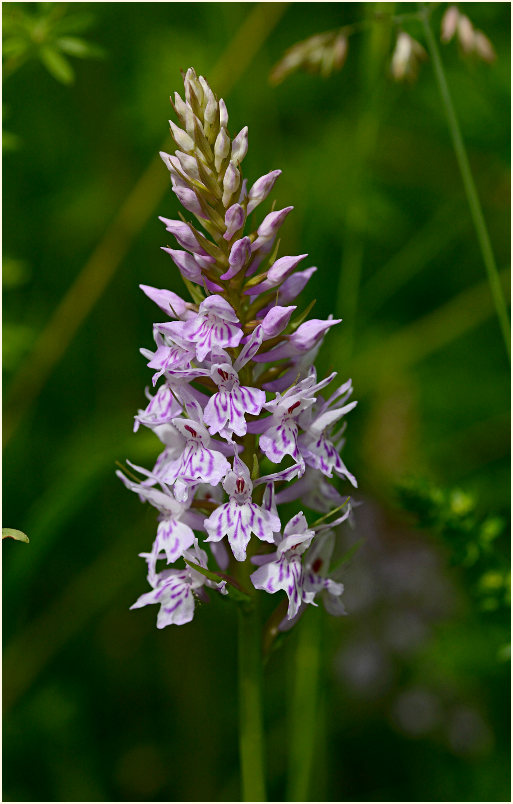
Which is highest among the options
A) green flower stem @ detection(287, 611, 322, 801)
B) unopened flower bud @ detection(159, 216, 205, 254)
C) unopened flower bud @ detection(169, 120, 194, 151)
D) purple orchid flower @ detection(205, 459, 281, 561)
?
unopened flower bud @ detection(169, 120, 194, 151)

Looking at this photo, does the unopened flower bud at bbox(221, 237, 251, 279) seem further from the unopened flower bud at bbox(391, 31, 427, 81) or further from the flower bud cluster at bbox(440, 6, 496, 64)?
the flower bud cluster at bbox(440, 6, 496, 64)

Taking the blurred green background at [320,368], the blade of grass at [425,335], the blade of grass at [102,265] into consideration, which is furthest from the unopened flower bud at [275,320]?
the blade of grass at [425,335]

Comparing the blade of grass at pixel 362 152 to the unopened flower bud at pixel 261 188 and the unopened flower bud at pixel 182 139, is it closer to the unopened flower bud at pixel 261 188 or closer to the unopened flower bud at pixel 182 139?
the unopened flower bud at pixel 261 188

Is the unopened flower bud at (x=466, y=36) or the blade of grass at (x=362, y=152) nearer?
the unopened flower bud at (x=466, y=36)

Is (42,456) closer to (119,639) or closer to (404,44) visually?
(119,639)

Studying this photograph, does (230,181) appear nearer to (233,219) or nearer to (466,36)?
(233,219)

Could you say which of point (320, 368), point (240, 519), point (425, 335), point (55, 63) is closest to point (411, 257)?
point (425, 335)

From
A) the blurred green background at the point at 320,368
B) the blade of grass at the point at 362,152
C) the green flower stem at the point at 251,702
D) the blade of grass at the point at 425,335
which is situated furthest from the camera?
the blade of grass at the point at 425,335

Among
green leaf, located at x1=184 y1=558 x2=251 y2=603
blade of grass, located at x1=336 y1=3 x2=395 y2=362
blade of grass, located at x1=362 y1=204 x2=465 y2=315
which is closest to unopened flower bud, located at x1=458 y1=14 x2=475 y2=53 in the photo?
blade of grass, located at x1=336 y1=3 x2=395 y2=362
